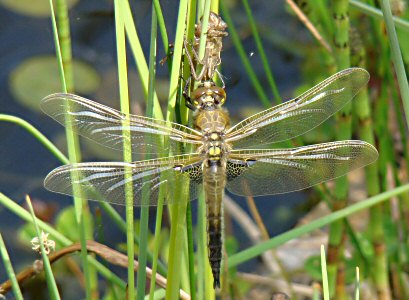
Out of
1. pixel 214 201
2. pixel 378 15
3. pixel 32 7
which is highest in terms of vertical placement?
pixel 32 7

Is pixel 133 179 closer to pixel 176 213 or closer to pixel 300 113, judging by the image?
pixel 176 213

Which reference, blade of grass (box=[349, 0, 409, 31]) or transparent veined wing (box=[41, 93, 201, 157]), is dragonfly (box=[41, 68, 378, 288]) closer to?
transparent veined wing (box=[41, 93, 201, 157])

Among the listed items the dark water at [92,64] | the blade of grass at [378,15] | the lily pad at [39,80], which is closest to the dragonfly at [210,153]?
the blade of grass at [378,15]

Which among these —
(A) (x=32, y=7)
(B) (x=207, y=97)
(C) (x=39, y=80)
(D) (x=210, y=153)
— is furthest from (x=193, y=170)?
(A) (x=32, y=7)

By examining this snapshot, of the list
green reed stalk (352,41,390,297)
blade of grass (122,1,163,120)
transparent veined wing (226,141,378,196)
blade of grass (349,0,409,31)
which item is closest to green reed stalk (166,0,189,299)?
blade of grass (122,1,163,120)

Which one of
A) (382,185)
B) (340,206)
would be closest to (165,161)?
(340,206)

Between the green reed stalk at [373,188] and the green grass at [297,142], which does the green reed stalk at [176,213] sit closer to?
the green grass at [297,142]

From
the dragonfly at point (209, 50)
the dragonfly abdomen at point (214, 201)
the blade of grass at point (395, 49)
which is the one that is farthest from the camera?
the dragonfly abdomen at point (214, 201)
